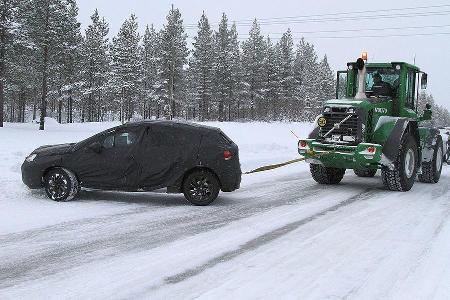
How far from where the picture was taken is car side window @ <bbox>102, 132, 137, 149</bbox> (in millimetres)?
9062

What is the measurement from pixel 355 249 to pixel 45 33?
35880 mm

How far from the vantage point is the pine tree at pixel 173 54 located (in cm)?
5853

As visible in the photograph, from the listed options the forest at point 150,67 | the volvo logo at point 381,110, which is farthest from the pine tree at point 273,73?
the volvo logo at point 381,110

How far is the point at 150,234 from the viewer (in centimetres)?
677

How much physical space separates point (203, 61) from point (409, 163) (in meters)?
56.2

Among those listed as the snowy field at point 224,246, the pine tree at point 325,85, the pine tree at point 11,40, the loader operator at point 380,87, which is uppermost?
the pine tree at point 325,85

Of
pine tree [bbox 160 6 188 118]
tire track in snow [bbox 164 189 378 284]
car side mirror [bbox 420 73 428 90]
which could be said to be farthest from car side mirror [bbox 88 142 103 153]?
pine tree [bbox 160 6 188 118]

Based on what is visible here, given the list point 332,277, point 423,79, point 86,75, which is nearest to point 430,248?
point 332,277

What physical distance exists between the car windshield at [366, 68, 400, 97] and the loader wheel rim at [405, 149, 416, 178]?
1640 millimetres

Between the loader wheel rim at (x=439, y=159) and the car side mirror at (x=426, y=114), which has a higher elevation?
the car side mirror at (x=426, y=114)

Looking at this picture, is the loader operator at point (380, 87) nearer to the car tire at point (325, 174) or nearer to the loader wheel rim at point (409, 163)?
the loader wheel rim at point (409, 163)

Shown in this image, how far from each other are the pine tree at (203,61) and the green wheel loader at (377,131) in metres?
54.1

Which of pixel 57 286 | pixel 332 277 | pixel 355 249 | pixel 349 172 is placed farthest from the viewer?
pixel 349 172

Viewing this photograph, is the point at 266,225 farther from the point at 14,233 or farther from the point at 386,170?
the point at 386,170
